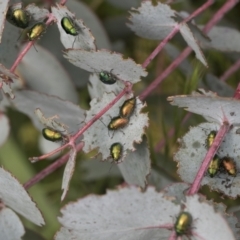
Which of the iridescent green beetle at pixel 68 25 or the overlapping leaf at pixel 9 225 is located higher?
the iridescent green beetle at pixel 68 25

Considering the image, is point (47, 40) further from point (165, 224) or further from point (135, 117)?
point (165, 224)

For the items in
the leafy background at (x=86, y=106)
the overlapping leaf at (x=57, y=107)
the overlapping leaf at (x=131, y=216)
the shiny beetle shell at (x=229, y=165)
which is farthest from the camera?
the leafy background at (x=86, y=106)

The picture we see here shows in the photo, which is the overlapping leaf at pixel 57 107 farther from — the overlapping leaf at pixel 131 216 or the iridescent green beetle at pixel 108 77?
the overlapping leaf at pixel 131 216

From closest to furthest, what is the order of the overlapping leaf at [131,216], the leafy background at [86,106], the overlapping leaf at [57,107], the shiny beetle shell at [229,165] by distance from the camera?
1. the overlapping leaf at [131,216]
2. the shiny beetle shell at [229,165]
3. the overlapping leaf at [57,107]
4. the leafy background at [86,106]

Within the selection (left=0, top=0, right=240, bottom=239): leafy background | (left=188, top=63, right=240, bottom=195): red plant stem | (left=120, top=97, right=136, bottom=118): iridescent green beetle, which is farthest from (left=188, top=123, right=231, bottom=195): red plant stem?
(left=0, top=0, right=240, bottom=239): leafy background

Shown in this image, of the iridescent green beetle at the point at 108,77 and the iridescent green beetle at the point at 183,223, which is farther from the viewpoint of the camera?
the iridescent green beetle at the point at 108,77

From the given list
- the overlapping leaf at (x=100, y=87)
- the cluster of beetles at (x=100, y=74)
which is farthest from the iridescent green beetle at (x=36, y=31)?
the overlapping leaf at (x=100, y=87)

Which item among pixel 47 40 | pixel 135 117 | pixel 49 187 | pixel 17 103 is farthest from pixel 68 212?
pixel 49 187

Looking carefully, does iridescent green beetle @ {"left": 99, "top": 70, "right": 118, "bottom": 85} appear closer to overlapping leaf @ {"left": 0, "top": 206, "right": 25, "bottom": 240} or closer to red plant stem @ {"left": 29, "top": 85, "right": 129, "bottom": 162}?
red plant stem @ {"left": 29, "top": 85, "right": 129, "bottom": 162}

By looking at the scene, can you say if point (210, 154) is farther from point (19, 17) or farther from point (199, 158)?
point (19, 17)
